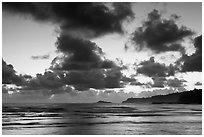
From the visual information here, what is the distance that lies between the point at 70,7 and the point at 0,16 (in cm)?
733

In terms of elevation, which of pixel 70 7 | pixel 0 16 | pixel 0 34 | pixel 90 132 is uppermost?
pixel 70 7

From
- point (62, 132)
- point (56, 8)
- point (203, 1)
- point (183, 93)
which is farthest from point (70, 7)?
point (183, 93)

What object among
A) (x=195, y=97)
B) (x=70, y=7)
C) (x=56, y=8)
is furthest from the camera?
(x=195, y=97)

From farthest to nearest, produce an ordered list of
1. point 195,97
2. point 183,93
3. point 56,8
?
point 183,93, point 195,97, point 56,8

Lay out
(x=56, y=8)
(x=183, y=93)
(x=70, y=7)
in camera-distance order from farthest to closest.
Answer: (x=183, y=93)
(x=56, y=8)
(x=70, y=7)

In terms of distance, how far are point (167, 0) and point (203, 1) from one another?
1.15m

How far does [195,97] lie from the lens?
120 meters

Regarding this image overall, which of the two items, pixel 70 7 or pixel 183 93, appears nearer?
pixel 70 7

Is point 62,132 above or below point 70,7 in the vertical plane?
below

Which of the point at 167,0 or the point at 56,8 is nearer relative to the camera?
the point at 167,0

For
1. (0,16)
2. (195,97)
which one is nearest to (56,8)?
(0,16)

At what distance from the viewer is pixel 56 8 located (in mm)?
18078

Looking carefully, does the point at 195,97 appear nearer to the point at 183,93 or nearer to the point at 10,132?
the point at 183,93

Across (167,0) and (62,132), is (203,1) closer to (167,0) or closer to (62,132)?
(167,0)
